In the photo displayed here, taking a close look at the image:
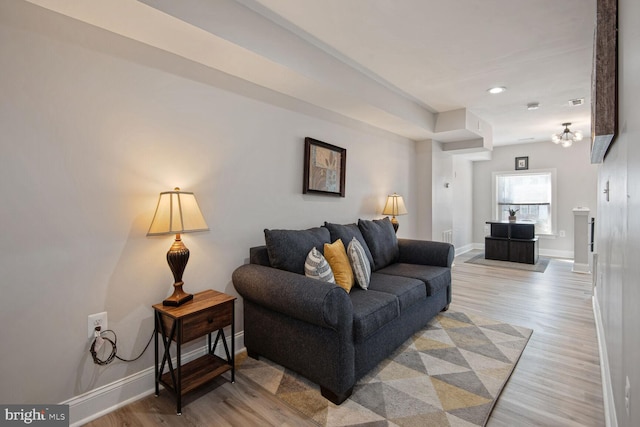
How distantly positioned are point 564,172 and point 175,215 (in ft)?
24.2

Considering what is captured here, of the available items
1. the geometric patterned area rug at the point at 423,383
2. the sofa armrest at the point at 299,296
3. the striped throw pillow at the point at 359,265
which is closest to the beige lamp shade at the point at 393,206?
the striped throw pillow at the point at 359,265

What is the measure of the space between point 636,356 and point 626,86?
96cm

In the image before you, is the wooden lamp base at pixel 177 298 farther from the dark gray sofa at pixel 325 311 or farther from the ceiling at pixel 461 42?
the ceiling at pixel 461 42

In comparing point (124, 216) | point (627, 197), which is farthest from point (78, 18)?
point (627, 197)

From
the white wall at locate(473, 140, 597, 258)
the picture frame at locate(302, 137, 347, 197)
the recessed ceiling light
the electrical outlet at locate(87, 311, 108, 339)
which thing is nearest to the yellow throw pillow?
the picture frame at locate(302, 137, 347, 197)

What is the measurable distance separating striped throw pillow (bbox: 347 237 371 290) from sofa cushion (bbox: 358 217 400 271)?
1.65 ft

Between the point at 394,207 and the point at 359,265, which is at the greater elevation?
the point at 394,207

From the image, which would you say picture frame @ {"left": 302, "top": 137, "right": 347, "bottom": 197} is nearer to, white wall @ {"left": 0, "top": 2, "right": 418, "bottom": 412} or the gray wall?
white wall @ {"left": 0, "top": 2, "right": 418, "bottom": 412}

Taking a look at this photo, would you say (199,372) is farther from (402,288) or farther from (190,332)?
(402,288)

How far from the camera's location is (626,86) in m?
1.14

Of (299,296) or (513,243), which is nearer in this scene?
(299,296)

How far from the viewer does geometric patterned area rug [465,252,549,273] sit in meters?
5.23

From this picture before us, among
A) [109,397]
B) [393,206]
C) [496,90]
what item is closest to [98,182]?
[109,397]

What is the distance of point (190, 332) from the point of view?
1.76 metres
